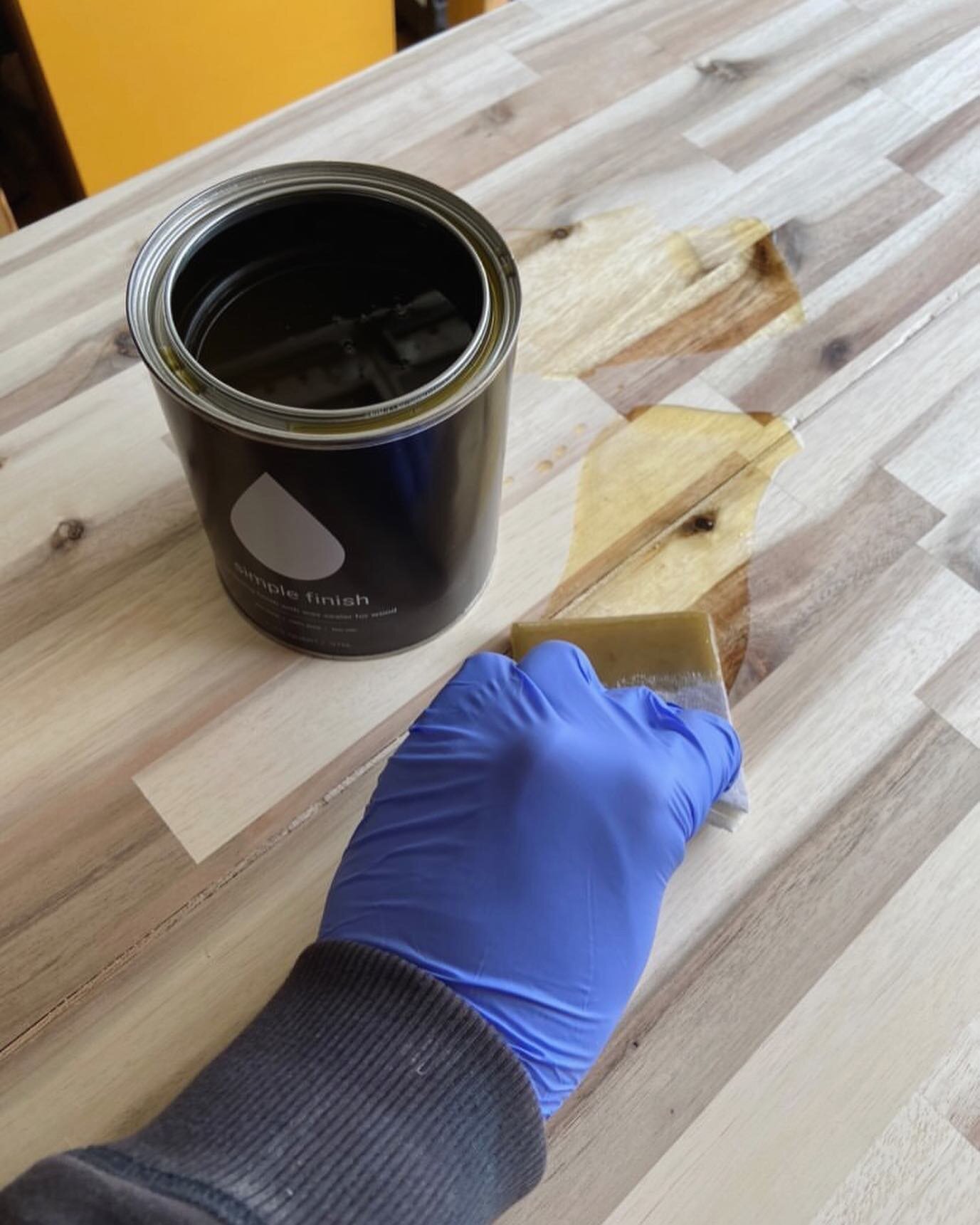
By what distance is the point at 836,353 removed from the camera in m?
0.95

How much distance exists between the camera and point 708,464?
884mm

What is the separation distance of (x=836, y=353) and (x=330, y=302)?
50cm

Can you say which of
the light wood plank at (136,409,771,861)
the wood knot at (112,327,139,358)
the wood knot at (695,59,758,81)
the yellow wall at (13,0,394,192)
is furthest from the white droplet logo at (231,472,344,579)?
the yellow wall at (13,0,394,192)

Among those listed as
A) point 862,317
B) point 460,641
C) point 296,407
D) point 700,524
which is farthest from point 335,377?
point 862,317

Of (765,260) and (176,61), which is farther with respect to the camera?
(176,61)

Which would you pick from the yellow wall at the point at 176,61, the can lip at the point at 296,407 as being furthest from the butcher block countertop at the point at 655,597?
the yellow wall at the point at 176,61

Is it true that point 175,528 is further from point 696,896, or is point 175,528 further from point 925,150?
point 925,150

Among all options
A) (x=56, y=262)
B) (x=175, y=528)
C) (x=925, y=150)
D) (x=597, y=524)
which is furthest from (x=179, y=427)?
(x=925, y=150)

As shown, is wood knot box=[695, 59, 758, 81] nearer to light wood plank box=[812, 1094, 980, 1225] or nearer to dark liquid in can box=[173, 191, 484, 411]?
dark liquid in can box=[173, 191, 484, 411]

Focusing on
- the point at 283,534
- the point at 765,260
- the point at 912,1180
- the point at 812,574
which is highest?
the point at 283,534

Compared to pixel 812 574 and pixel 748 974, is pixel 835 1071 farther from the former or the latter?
pixel 812 574

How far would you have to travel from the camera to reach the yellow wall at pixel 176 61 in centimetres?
132

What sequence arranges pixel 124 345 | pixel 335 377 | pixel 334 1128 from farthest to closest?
pixel 124 345, pixel 335 377, pixel 334 1128

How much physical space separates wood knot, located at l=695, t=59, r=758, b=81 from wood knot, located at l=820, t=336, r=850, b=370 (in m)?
0.38
